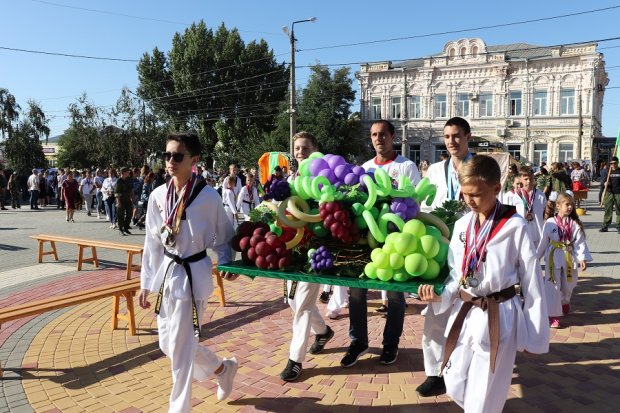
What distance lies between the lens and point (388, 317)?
14.7 feet

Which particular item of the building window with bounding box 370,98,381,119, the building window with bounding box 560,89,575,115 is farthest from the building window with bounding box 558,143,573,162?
the building window with bounding box 370,98,381,119

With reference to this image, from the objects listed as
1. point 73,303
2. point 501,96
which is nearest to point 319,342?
point 73,303

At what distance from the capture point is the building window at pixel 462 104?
41500 millimetres

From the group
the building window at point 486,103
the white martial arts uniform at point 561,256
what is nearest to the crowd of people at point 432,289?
the white martial arts uniform at point 561,256

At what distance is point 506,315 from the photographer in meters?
2.71

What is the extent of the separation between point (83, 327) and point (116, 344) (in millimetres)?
842

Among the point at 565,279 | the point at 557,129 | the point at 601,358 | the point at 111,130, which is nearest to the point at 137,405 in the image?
the point at 601,358

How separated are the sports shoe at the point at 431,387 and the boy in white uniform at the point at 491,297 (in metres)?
1.11

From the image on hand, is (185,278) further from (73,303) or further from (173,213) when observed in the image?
(73,303)

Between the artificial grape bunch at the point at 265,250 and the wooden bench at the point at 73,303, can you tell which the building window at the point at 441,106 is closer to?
the wooden bench at the point at 73,303

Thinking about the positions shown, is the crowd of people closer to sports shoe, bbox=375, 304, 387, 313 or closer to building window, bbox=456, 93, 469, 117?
sports shoe, bbox=375, 304, 387, 313

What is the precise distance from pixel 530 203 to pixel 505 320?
179 inches

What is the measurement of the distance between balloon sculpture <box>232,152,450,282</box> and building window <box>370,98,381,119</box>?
4301 cm

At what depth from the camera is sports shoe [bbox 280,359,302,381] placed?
164 inches
